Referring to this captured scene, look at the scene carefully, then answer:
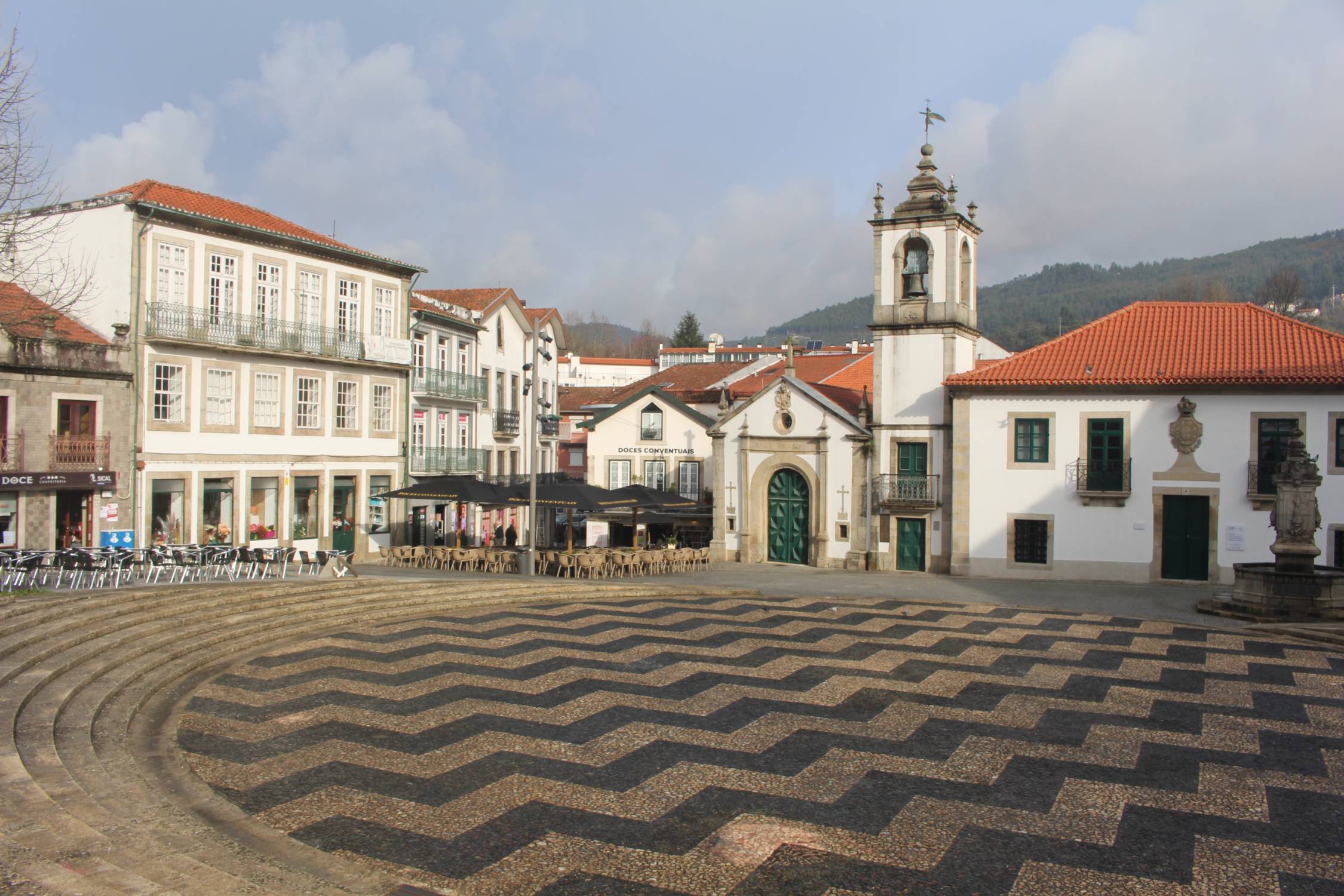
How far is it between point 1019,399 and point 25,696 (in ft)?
79.5

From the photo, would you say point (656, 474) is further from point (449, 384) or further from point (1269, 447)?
point (1269, 447)

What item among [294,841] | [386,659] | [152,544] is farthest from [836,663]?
[152,544]

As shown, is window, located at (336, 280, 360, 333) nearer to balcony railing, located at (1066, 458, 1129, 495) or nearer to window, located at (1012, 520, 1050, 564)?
window, located at (1012, 520, 1050, 564)

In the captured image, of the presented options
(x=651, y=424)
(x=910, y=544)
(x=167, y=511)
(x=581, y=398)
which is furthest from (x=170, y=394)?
(x=581, y=398)

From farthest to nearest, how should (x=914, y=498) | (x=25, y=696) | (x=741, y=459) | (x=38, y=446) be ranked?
1. (x=741, y=459)
2. (x=914, y=498)
3. (x=38, y=446)
4. (x=25, y=696)

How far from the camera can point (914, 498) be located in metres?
29.5

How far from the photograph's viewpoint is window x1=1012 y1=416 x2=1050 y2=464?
91.9 feet

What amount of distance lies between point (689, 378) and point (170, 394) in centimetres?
2327

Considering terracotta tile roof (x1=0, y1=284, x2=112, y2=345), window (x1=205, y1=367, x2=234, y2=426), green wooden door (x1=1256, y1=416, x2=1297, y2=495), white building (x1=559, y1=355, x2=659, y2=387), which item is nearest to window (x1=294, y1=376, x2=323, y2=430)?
window (x1=205, y1=367, x2=234, y2=426)

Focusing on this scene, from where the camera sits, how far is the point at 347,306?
98.8ft

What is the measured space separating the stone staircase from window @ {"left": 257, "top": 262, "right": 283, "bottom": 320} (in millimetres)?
10313

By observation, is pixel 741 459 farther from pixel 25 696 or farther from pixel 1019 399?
pixel 25 696

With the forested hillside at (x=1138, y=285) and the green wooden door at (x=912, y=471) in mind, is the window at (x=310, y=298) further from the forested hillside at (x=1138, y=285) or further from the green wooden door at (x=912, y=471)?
the forested hillside at (x=1138, y=285)

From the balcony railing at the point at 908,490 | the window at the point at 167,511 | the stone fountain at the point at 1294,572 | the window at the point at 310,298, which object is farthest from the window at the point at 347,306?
the stone fountain at the point at 1294,572
